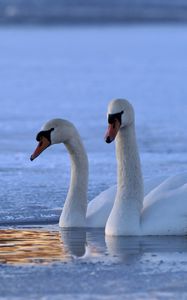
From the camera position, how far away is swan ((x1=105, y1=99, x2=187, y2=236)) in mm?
10000

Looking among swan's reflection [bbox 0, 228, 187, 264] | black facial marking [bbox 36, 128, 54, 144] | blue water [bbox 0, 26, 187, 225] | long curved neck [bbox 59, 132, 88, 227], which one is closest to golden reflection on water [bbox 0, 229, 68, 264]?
swan's reflection [bbox 0, 228, 187, 264]

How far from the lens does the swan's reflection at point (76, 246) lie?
30.1 ft

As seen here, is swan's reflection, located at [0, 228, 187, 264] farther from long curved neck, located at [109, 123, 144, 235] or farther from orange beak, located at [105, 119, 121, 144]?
orange beak, located at [105, 119, 121, 144]

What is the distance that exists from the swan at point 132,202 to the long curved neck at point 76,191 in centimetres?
46

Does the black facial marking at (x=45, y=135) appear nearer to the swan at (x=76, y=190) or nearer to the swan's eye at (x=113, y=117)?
the swan at (x=76, y=190)

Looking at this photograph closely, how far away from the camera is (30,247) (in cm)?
966

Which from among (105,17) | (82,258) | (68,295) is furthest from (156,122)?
(105,17)

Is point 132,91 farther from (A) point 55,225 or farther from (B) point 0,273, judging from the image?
(B) point 0,273

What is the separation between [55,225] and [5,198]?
1.30 meters

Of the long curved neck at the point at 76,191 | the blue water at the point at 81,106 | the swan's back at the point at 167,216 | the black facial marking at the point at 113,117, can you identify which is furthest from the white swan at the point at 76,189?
the black facial marking at the point at 113,117

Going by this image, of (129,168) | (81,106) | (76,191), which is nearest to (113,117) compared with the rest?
(129,168)

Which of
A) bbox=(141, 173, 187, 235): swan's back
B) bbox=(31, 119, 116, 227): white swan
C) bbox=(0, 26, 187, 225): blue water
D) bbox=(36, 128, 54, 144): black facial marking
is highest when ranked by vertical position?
bbox=(0, 26, 187, 225): blue water

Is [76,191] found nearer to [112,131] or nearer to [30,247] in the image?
[112,131]

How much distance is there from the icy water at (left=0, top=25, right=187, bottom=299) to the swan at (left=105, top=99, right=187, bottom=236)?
5.5 inches
